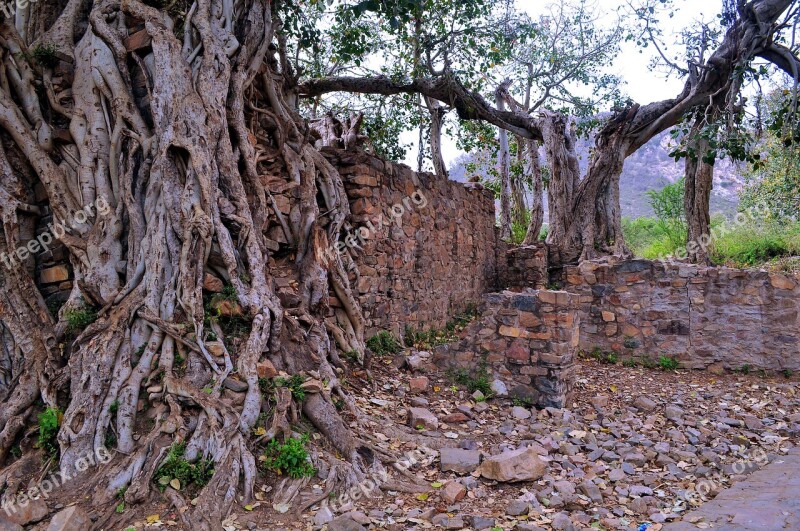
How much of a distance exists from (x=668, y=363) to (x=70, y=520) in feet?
20.2

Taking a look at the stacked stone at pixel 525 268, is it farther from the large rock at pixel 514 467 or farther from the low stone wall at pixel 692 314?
the large rock at pixel 514 467

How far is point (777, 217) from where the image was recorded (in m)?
14.2

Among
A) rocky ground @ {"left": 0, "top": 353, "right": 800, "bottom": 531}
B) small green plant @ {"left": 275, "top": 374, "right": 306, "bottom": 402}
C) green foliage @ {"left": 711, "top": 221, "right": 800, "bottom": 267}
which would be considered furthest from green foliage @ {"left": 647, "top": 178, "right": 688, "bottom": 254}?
small green plant @ {"left": 275, "top": 374, "right": 306, "bottom": 402}

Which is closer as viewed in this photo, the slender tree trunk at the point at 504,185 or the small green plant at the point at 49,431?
the small green plant at the point at 49,431

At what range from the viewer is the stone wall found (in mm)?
6156

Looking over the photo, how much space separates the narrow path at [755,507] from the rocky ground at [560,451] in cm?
7

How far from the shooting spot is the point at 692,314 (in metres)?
6.66

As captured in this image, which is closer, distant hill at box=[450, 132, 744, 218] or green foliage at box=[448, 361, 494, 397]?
green foliage at box=[448, 361, 494, 397]

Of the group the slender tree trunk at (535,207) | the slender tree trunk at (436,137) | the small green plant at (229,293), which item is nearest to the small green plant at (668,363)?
the slender tree trunk at (535,207)

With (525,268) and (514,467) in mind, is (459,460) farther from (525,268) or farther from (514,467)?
(525,268)

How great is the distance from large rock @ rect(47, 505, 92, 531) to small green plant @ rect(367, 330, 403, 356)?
3.26 metres

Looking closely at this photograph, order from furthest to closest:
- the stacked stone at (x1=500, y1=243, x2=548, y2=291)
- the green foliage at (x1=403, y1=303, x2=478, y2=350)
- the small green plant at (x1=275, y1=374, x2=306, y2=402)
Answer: the stacked stone at (x1=500, y1=243, x2=548, y2=291) < the green foliage at (x1=403, y1=303, x2=478, y2=350) < the small green plant at (x1=275, y1=374, x2=306, y2=402)

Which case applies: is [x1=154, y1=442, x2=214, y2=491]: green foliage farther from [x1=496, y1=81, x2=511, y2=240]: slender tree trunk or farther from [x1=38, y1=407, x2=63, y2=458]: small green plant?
[x1=496, y1=81, x2=511, y2=240]: slender tree trunk

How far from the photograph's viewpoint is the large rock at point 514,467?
327cm
